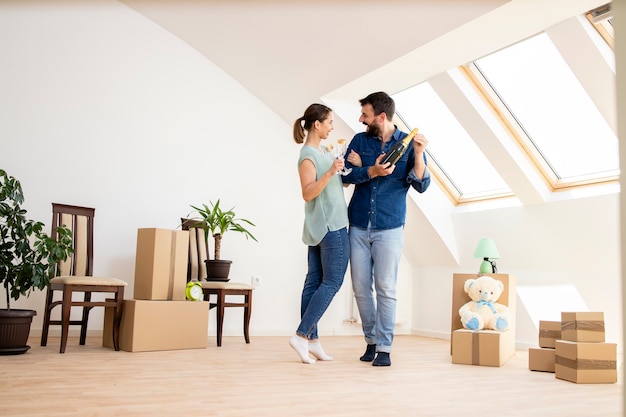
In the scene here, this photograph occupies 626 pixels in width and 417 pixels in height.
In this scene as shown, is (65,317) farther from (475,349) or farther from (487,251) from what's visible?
(487,251)

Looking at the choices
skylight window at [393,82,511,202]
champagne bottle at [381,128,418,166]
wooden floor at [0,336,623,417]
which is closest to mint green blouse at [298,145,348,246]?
champagne bottle at [381,128,418,166]

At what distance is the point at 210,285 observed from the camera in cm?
414

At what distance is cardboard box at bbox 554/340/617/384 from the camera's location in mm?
2777

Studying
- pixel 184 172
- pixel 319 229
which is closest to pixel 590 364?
pixel 319 229

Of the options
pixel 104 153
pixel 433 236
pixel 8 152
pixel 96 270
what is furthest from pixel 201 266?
pixel 433 236

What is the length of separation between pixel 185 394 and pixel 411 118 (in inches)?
150

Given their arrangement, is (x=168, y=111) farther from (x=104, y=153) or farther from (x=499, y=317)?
(x=499, y=317)

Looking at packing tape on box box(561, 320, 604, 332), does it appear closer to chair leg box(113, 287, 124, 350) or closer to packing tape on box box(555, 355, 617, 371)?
packing tape on box box(555, 355, 617, 371)

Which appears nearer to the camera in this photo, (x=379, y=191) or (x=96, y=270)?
(x=379, y=191)

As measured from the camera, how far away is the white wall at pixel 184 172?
430cm

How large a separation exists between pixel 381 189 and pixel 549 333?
48.8 inches

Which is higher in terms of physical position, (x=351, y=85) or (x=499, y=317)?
(x=351, y=85)

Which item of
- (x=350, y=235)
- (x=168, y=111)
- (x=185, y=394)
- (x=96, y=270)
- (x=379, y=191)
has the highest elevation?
(x=168, y=111)

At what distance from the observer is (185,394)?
2.06m
